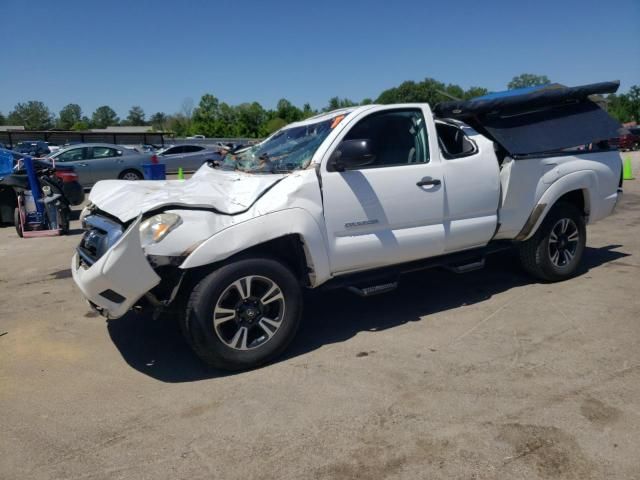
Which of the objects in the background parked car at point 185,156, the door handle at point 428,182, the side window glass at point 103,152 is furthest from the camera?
the background parked car at point 185,156

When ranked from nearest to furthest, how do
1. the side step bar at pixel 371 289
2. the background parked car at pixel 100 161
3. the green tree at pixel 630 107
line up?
the side step bar at pixel 371 289
the background parked car at pixel 100 161
the green tree at pixel 630 107

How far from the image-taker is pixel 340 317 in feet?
15.8

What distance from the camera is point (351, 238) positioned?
412cm

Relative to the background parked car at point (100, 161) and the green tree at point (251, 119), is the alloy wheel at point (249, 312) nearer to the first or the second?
the background parked car at point (100, 161)

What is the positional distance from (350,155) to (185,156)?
795 inches

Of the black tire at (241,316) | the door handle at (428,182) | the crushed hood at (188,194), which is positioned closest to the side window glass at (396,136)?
the door handle at (428,182)

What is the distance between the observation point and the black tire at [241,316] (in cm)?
349

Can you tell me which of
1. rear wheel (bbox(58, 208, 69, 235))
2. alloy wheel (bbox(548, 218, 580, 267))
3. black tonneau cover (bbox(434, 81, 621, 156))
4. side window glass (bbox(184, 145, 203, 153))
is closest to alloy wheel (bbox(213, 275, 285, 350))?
black tonneau cover (bbox(434, 81, 621, 156))

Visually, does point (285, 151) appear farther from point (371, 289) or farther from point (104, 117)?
point (104, 117)

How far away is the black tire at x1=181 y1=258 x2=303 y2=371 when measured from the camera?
349 centimetres

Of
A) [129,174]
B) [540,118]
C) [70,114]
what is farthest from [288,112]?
[70,114]

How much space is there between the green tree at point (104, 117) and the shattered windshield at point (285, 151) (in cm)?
14732

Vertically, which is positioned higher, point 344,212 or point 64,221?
point 344,212

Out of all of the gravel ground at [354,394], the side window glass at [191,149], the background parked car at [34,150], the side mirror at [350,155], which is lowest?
the gravel ground at [354,394]
